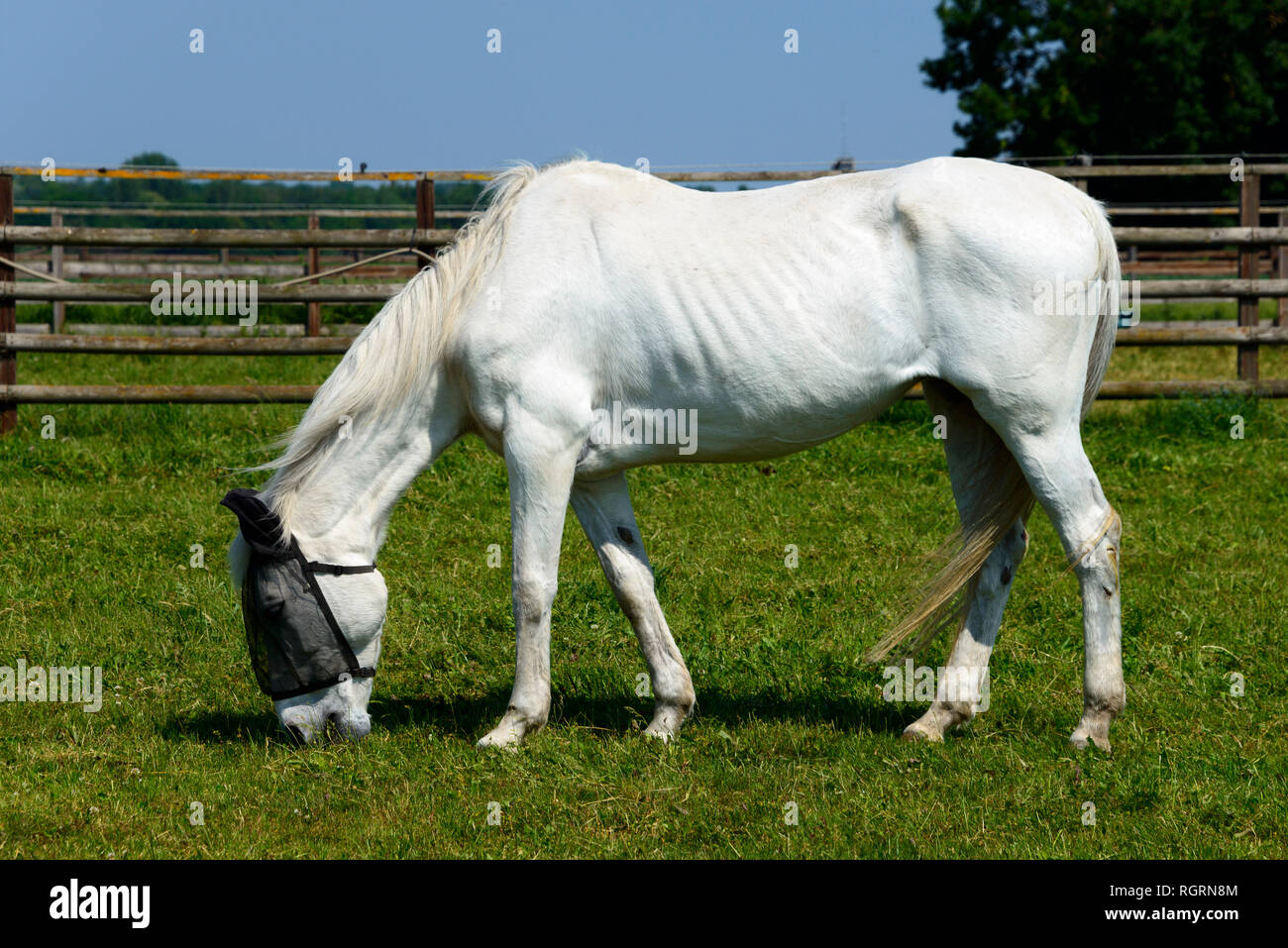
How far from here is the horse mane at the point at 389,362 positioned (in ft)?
14.8

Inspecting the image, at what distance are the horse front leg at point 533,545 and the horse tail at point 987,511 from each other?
3.94 ft

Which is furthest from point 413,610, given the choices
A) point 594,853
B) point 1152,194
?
point 1152,194

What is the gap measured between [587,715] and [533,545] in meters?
0.91

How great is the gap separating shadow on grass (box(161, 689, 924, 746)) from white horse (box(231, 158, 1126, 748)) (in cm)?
29

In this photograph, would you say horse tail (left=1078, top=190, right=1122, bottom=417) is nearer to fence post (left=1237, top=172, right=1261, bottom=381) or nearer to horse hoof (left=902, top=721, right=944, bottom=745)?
horse hoof (left=902, top=721, right=944, bottom=745)

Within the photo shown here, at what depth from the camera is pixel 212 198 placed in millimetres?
68188

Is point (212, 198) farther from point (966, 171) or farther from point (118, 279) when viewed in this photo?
point (966, 171)

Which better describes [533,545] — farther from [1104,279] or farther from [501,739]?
[1104,279]

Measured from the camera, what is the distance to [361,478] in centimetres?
456

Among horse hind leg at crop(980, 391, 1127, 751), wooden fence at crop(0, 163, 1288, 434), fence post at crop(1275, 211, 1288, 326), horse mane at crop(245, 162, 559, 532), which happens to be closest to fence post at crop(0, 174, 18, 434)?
wooden fence at crop(0, 163, 1288, 434)

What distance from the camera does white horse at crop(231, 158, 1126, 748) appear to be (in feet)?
14.1
